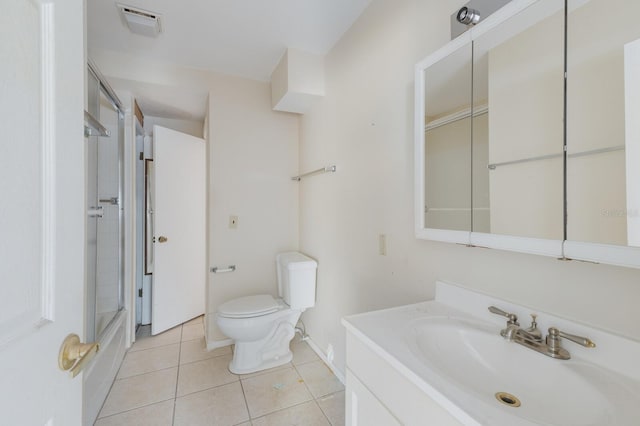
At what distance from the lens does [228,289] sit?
2350 millimetres

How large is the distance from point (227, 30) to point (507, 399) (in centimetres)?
228

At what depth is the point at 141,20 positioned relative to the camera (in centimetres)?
168

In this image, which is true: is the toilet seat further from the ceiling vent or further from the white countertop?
the ceiling vent


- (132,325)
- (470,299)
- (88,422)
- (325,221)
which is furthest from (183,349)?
(470,299)

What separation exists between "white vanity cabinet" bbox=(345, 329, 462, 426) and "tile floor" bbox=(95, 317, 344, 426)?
769mm

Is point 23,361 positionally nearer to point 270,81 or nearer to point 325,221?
point 325,221

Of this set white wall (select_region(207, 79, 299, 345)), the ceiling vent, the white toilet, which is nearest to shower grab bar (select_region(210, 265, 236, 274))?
white wall (select_region(207, 79, 299, 345))

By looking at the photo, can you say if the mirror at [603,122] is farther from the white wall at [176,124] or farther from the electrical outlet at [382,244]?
the white wall at [176,124]

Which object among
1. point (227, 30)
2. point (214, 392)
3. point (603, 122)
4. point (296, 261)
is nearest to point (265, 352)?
point (214, 392)

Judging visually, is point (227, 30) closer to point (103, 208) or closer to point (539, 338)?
point (103, 208)

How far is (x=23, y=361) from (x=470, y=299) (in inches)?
45.0

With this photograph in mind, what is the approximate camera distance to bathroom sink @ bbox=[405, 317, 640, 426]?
0.58 metres

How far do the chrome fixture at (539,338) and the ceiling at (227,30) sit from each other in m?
1.74

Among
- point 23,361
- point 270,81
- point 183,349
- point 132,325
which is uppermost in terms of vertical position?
point 270,81
